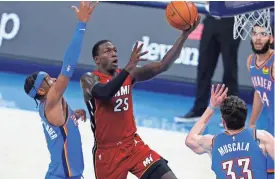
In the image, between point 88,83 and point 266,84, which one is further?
point 266,84

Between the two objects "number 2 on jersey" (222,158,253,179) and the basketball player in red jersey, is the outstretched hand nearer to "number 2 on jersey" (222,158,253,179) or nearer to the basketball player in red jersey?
"number 2 on jersey" (222,158,253,179)

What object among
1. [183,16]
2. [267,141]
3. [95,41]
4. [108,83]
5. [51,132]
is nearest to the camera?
[267,141]

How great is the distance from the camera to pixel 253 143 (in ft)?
19.4

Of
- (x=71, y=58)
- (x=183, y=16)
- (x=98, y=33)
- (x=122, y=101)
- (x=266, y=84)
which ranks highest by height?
(x=183, y=16)

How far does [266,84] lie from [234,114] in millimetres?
3201

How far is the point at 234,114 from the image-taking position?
5.95 metres

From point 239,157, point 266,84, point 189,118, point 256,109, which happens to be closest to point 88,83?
point 239,157

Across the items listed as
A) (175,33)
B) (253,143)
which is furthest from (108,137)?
(175,33)

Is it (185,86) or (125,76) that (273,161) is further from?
(185,86)

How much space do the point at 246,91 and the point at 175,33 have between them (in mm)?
1496

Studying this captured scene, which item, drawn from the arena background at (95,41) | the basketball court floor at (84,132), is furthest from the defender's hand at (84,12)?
the arena background at (95,41)

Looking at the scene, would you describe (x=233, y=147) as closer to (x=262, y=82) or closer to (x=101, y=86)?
(x=101, y=86)

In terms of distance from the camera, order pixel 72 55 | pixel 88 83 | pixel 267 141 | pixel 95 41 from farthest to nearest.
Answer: pixel 95 41
pixel 88 83
pixel 72 55
pixel 267 141

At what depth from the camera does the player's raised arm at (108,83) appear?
6.25 m
